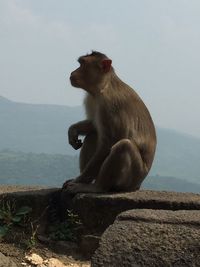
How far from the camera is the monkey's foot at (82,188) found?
17.9 feet

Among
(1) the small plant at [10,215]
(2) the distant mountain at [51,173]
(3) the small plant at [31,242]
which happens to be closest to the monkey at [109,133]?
(1) the small plant at [10,215]

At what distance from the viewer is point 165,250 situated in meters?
3.32

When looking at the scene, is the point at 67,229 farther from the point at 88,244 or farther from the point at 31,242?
the point at 31,242

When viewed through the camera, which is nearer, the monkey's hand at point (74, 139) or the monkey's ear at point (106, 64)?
the monkey's ear at point (106, 64)

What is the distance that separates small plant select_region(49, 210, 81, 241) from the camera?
5.20 metres

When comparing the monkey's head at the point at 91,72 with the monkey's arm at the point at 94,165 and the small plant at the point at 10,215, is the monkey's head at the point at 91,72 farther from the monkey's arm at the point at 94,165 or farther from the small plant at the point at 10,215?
the small plant at the point at 10,215

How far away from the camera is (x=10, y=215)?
5.19m

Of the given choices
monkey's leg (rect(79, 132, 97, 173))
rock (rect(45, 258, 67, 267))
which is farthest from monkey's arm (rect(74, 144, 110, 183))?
rock (rect(45, 258, 67, 267))

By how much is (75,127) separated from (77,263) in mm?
1805

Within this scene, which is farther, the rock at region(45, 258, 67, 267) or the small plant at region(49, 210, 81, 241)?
the small plant at region(49, 210, 81, 241)

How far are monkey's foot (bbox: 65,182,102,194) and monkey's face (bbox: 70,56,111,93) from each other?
1071 millimetres

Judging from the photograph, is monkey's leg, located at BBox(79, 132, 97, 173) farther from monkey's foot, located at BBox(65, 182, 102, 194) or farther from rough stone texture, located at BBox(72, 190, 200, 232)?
Result: rough stone texture, located at BBox(72, 190, 200, 232)

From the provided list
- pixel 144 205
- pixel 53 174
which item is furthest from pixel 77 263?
pixel 53 174

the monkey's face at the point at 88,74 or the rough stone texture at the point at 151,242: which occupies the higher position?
the monkey's face at the point at 88,74
